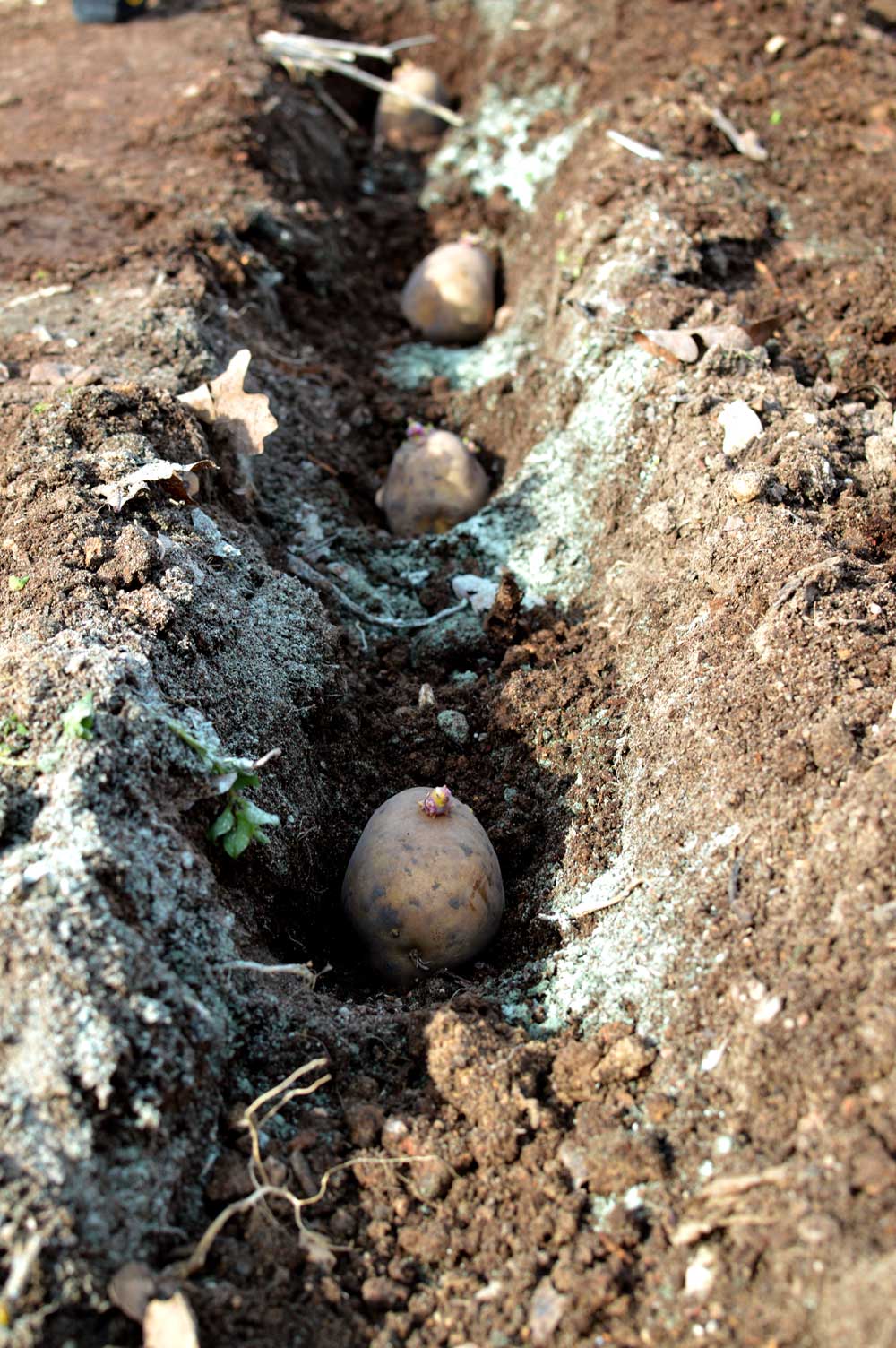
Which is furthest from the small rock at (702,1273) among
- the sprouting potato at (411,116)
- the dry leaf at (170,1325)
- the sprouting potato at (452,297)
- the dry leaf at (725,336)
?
the sprouting potato at (411,116)

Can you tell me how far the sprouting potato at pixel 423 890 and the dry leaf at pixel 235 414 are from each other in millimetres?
1803

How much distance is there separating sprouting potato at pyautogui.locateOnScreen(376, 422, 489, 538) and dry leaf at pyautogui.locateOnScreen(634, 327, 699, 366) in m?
0.99

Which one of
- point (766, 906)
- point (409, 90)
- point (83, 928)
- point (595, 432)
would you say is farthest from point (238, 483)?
point (409, 90)

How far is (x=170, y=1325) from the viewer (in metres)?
2.16

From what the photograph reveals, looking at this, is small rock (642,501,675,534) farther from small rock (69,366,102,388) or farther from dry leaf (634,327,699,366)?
small rock (69,366,102,388)

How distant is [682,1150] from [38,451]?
308cm

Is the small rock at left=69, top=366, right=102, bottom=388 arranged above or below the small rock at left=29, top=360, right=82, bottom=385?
above

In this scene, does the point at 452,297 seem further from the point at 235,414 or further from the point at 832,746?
the point at 832,746

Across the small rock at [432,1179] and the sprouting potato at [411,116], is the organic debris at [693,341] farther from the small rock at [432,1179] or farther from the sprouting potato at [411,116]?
the sprouting potato at [411,116]

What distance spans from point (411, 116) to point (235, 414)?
195 inches

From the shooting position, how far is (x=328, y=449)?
5.27 metres

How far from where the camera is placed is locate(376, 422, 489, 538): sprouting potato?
196 inches

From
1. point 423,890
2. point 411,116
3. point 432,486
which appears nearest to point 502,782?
point 423,890

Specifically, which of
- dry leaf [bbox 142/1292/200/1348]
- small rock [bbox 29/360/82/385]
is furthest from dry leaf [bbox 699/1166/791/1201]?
small rock [bbox 29/360/82/385]
